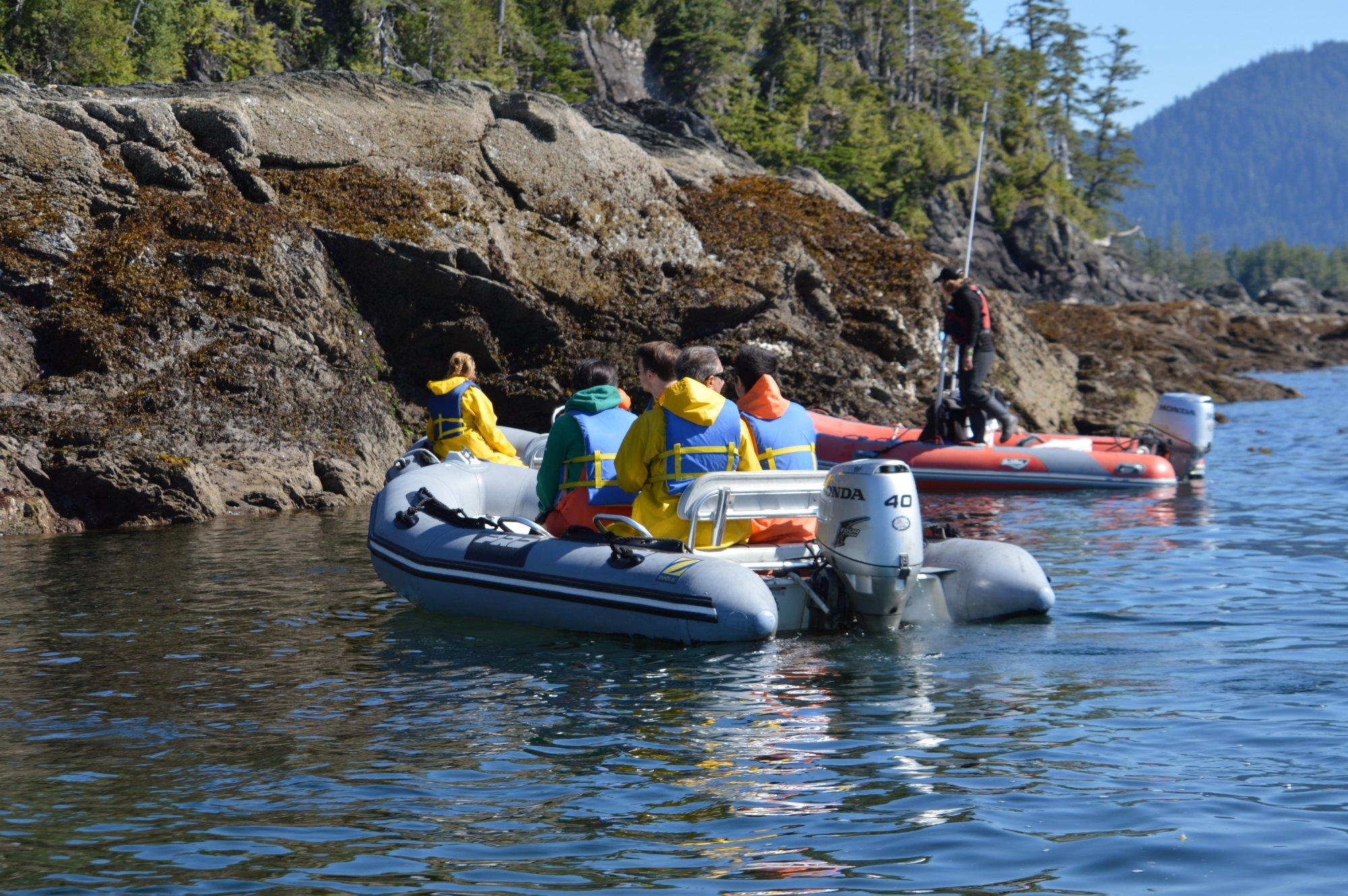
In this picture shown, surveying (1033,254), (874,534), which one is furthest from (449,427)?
(1033,254)

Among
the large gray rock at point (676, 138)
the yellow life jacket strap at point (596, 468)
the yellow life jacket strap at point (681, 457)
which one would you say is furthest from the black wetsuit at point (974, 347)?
the yellow life jacket strap at point (681, 457)

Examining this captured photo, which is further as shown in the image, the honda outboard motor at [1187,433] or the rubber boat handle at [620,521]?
the honda outboard motor at [1187,433]

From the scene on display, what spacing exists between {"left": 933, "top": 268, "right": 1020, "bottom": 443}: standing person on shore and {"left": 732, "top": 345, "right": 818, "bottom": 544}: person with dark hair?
6635 millimetres

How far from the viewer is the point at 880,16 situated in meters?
63.2

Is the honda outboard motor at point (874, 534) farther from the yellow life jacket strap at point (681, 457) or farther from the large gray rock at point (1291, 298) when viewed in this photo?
the large gray rock at point (1291, 298)

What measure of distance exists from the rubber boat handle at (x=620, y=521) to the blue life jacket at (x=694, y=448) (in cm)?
25

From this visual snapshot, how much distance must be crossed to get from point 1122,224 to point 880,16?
2965 cm

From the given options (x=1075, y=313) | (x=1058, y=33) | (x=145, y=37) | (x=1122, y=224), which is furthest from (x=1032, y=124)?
(x=145, y=37)

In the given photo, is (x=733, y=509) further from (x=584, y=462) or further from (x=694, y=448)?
(x=584, y=462)

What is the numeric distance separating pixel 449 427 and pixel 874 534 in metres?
5.04

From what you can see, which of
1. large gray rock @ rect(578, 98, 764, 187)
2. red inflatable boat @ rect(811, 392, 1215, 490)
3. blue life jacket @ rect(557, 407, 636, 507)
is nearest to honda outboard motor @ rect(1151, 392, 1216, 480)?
red inflatable boat @ rect(811, 392, 1215, 490)

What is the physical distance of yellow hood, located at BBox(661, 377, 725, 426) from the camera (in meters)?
6.73

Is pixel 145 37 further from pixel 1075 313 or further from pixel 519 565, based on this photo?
pixel 1075 313

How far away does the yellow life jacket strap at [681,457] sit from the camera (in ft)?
22.5
